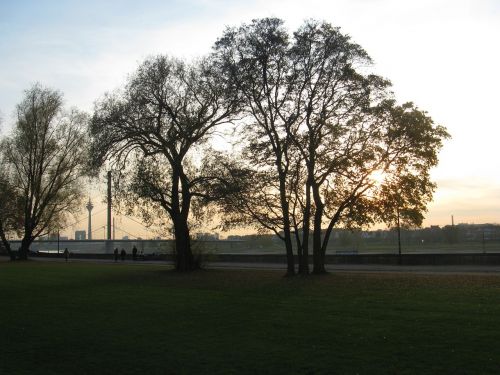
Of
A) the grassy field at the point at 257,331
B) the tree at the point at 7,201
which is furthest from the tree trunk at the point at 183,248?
the tree at the point at 7,201

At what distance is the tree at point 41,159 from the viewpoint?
207 ft

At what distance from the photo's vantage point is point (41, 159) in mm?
63688

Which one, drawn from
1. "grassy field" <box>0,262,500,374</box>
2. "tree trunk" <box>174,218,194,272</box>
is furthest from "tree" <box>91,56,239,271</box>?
"grassy field" <box>0,262,500,374</box>

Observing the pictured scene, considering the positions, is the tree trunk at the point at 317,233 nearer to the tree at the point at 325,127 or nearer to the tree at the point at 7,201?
the tree at the point at 325,127

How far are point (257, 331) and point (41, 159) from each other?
55145mm

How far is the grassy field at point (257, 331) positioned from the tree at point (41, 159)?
42150 millimetres

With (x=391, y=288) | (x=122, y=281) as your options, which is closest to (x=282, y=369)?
(x=391, y=288)

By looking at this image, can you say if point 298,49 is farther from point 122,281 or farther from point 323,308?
point 323,308

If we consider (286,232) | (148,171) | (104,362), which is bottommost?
(104,362)

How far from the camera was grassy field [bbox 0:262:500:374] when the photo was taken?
10.5 m

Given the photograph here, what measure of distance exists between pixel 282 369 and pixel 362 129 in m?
24.4

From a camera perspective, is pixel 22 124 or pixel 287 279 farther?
pixel 22 124

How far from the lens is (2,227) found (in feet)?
219

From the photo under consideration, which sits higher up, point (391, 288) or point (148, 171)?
point (148, 171)
